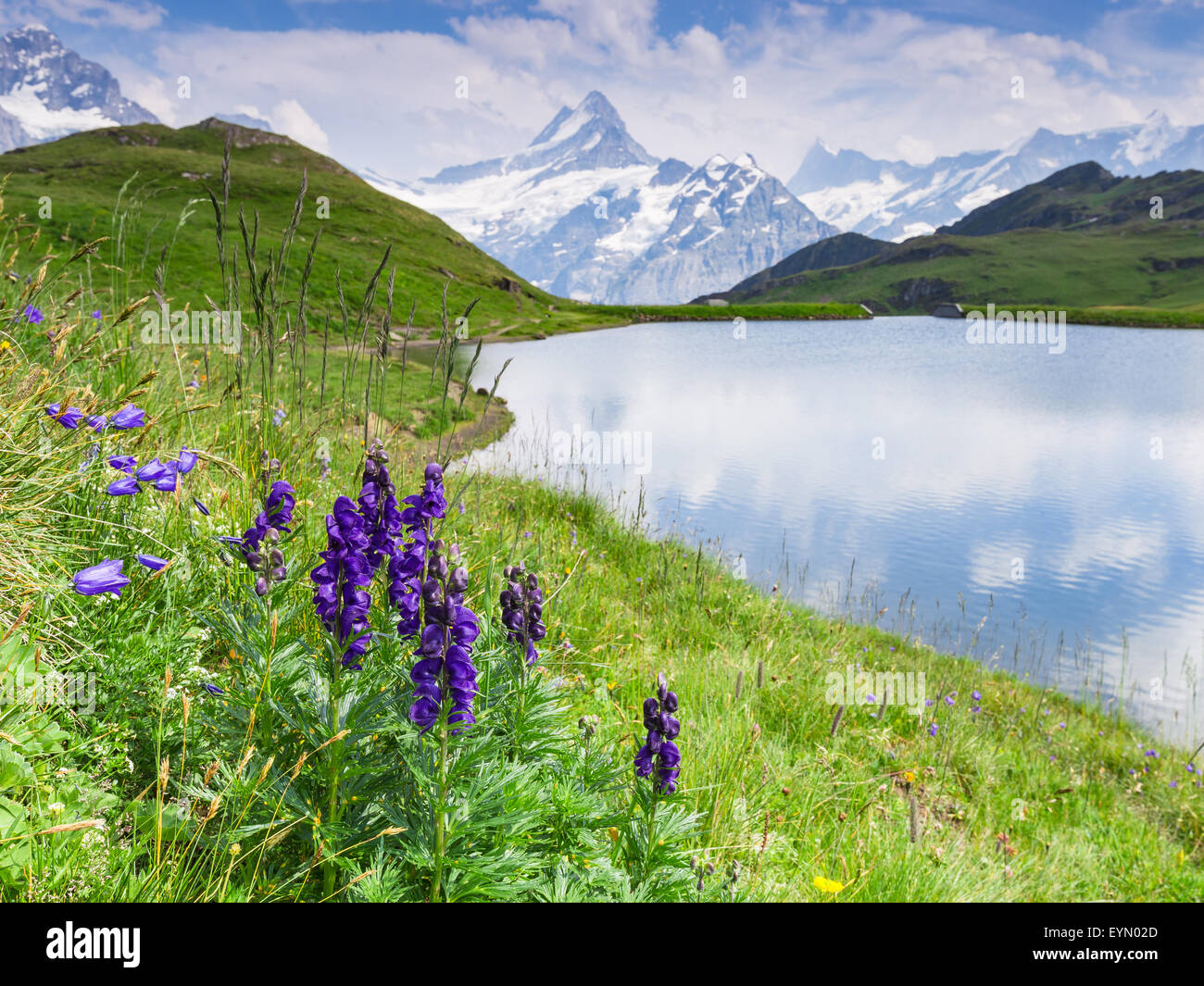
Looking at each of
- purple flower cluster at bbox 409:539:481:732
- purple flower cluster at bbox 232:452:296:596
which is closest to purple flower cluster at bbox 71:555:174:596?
purple flower cluster at bbox 232:452:296:596

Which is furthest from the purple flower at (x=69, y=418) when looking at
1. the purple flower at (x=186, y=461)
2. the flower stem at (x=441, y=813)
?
the flower stem at (x=441, y=813)

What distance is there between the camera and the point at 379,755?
85.9 inches

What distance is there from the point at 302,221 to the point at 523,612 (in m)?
66.6

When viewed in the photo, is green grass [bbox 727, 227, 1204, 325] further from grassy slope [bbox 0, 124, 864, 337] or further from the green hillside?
grassy slope [bbox 0, 124, 864, 337]

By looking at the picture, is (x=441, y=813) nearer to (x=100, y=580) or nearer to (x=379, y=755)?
(x=379, y=755)

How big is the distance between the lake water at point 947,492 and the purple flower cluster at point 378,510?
7.12 m

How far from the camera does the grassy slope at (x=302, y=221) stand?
6094cm

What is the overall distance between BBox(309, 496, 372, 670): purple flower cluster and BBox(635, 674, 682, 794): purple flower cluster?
0.99 metres

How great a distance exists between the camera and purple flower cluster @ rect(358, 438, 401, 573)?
2178 mm

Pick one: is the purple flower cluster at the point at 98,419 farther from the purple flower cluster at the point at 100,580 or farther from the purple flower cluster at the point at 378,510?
the purple flower cluster at the point at 378,510

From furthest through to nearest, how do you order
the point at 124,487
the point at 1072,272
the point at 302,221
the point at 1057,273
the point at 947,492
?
the point at 1057,273, the point at 1072,272, the point at 302,221, the point at 947,492, the point at 124,487

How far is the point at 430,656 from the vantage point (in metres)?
1.85

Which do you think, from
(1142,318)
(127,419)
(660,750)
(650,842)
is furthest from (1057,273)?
(127,419)
